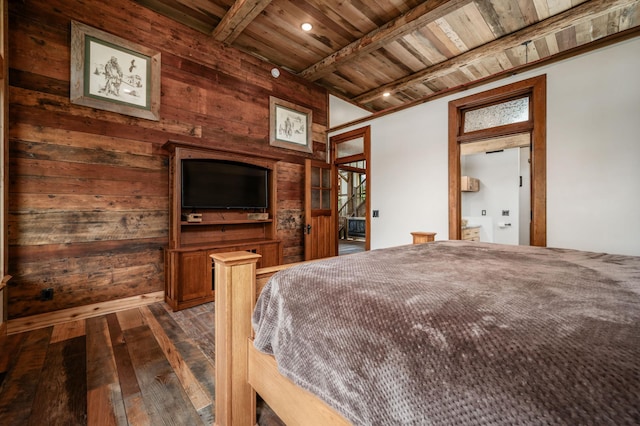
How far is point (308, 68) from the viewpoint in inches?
164

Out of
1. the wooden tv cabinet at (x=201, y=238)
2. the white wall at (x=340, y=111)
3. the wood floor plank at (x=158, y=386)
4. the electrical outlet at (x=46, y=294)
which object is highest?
the white wall at (x=340, y=111)

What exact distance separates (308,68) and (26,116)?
3364 millimetres

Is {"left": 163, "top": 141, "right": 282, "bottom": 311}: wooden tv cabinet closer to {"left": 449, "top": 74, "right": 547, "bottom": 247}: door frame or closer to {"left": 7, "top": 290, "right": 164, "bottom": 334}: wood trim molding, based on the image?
{"left": 7, "top": 290, "right": 164, "bottom": 334}: wood trim molding

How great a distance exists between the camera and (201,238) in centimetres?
324

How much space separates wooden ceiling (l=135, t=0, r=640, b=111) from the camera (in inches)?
111

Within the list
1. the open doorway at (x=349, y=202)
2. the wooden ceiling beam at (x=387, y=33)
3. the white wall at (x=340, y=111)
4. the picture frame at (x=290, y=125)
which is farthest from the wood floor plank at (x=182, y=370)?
the white wall at (x=340, y=111)

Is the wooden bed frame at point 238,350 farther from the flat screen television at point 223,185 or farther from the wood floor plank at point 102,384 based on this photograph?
the flat screen television at point 223,185

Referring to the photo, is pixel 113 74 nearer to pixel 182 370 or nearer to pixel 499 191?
pixel 182 370

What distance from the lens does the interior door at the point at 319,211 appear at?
4219 millimetres

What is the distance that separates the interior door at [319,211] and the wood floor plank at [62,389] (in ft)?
9.36

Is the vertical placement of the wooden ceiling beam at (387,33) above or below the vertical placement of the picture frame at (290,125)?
above

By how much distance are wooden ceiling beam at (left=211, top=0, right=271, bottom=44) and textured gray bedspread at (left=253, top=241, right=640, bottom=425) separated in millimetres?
2938

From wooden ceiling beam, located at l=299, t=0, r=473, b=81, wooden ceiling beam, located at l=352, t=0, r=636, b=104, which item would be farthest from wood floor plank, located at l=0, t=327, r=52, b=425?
wooden ceiling beam, located at l=352, t=0, r=636, b=104

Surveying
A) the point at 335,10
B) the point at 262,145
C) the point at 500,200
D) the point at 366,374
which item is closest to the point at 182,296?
the point at 262,145
